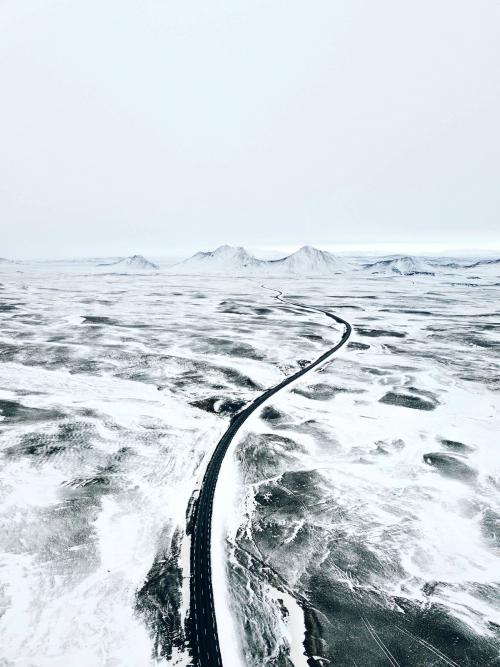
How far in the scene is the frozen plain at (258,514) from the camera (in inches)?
460

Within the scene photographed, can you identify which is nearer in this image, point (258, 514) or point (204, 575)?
point (204, 575)

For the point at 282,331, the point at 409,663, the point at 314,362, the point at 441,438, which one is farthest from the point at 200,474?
the point at 282,331

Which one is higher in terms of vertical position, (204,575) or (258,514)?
(204,575)

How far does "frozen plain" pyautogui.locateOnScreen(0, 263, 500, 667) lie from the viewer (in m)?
11.7

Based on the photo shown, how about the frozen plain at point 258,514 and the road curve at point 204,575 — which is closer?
the road curve at point 204,575

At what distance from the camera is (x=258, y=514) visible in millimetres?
17172

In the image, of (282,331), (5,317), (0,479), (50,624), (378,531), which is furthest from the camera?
(5,317)

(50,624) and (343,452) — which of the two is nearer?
(50,624)

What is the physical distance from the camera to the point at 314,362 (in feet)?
137

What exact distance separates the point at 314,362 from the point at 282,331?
17.8m

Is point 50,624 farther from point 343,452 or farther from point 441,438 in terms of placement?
point 441,438

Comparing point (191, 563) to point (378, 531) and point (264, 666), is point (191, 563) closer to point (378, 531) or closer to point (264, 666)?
point (264, 666)

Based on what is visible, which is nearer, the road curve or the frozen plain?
the road curve

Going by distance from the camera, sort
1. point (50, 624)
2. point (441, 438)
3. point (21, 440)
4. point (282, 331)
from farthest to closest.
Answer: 1. point (282, 331)
2. point (441, 438)
3. point (21, 440)
4. point (50, 624)
